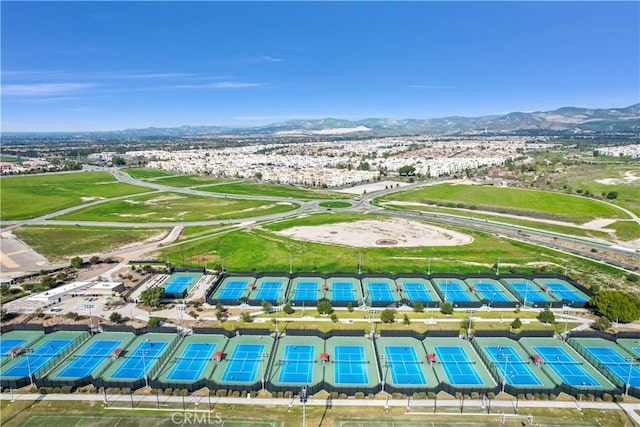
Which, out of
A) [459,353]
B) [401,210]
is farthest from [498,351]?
[401,210]

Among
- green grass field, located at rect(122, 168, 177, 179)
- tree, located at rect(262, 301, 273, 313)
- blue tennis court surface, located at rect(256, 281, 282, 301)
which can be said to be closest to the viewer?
tree, located at rect(262, 301, 273, 313)

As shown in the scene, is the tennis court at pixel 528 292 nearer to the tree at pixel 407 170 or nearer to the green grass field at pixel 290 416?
the green grass field at pixel 290 416

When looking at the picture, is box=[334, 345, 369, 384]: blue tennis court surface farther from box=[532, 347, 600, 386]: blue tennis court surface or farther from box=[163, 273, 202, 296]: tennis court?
box=[163, 273, 202, 296]: tennis court

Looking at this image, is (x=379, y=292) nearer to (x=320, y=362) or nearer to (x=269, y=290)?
(x=269, y=290)

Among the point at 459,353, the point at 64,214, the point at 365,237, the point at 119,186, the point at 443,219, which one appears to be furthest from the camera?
the point at 119,186

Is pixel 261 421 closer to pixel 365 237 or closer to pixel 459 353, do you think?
pixel 459 353

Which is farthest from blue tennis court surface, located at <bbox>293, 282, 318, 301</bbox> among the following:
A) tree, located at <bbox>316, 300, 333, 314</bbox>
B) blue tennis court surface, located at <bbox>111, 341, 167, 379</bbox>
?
blue tennis court surface, located at <bbox>111, 341, 167, 379</bbox>

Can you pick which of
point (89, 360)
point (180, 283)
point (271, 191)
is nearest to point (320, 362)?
point (89, 360)
